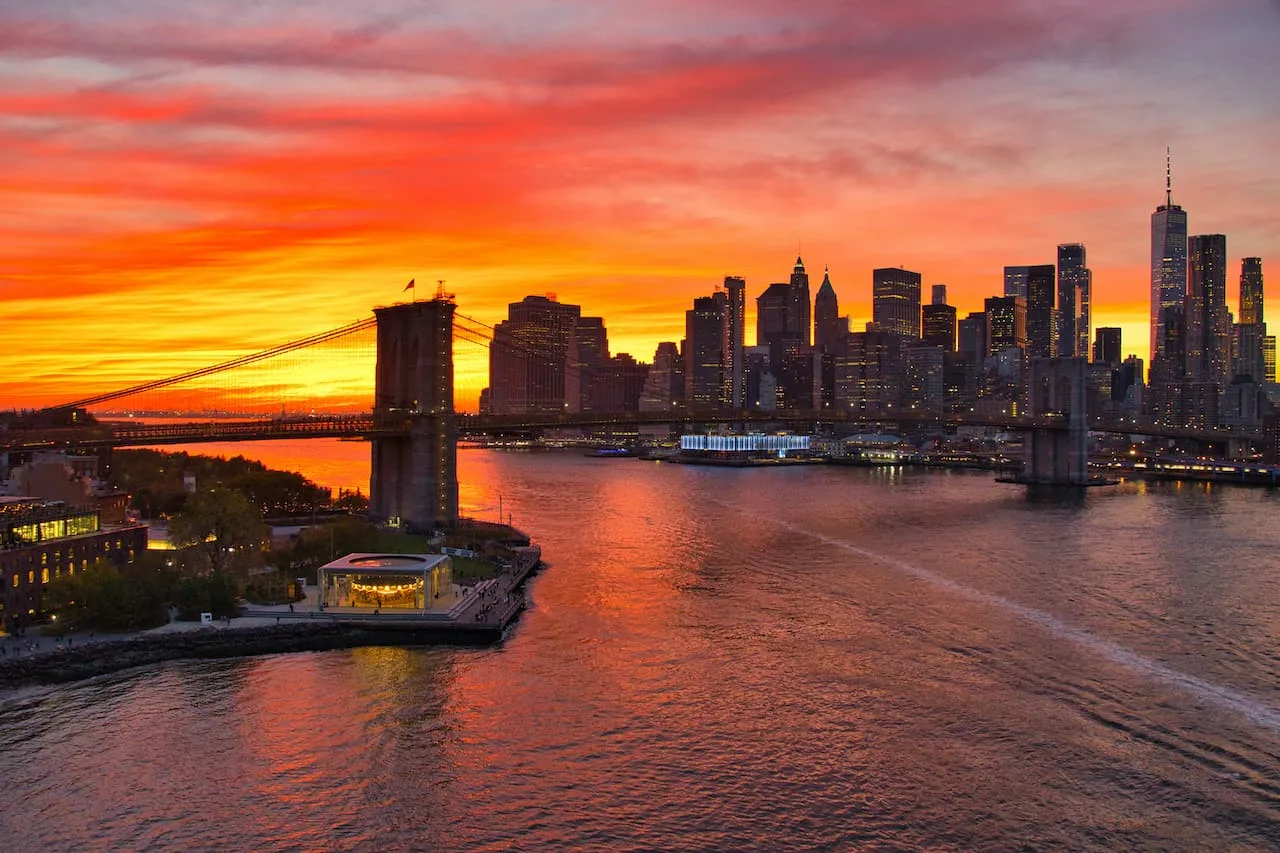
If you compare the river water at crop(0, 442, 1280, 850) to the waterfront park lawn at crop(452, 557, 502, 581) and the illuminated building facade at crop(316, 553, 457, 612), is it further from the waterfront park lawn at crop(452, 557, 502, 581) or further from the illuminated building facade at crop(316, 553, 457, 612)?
the illuminated building facade at crop(316, 553, 457, 612)

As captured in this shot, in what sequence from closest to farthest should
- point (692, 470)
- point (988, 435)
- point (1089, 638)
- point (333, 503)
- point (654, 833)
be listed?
1. point (654, 833)
2. point (1089, 638)
3. point (333, 503)
4. point (692, 470)
5. point (988, 435)

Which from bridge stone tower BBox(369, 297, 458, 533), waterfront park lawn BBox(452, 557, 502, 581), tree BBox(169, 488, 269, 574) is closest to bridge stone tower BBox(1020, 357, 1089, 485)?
bridge stone tower BBox(369, 297, 458, 533)

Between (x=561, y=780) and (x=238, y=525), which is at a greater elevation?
(x=238, y=525)

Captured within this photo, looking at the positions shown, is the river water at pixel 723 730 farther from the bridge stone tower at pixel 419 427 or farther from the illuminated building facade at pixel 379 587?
the bridge stone tower at pixel 419 427

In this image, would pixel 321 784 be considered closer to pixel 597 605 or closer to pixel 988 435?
pixel 597 605

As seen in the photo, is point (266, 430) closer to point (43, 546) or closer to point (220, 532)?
point (220, 532)

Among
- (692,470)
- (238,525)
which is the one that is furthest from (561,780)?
(692,470)
